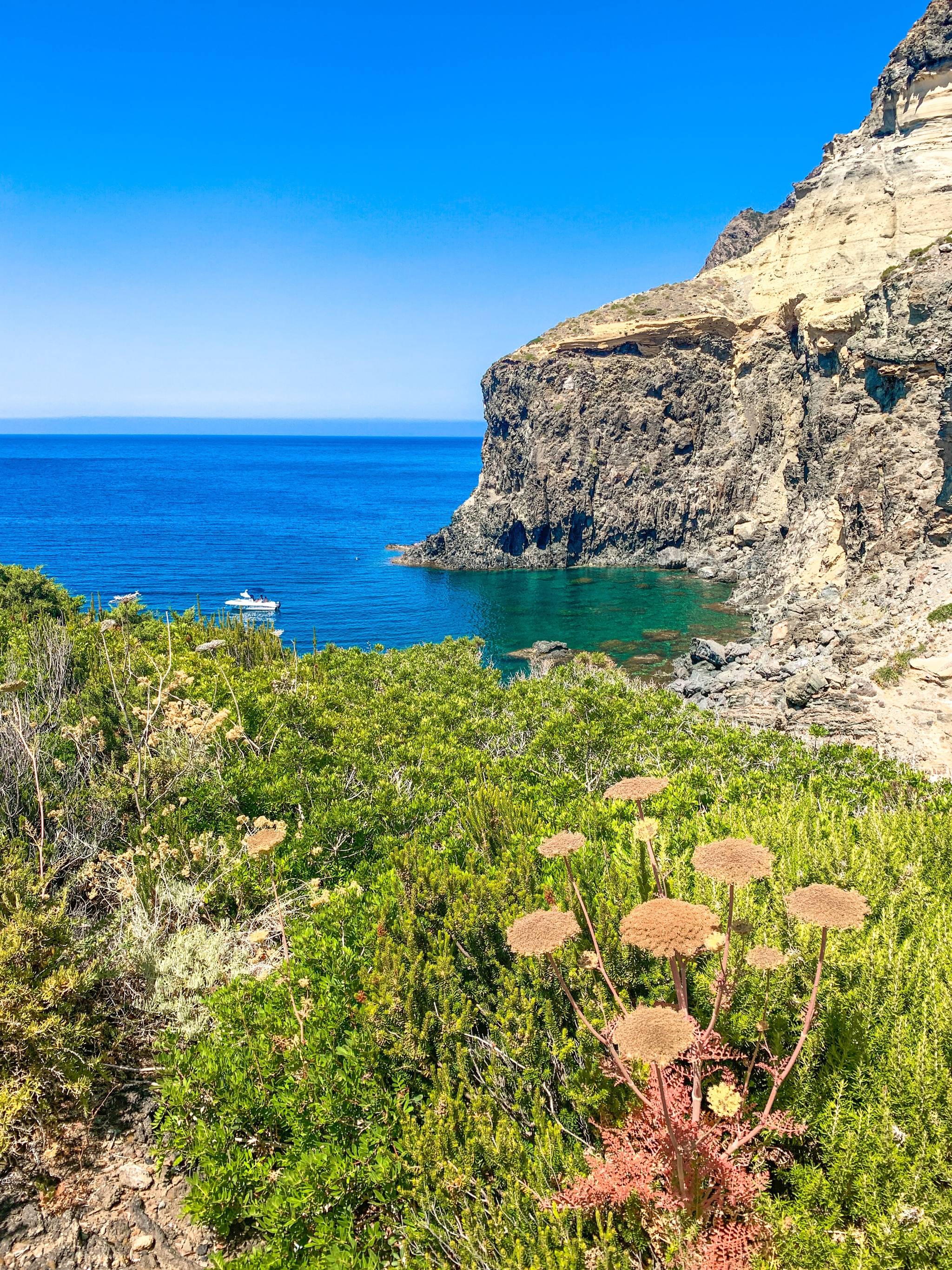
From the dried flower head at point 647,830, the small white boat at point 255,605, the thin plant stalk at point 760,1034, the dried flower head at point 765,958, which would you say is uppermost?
the dried flower head at point 647,830

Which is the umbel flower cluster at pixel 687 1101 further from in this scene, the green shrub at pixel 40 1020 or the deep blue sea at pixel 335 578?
the deep blue sea at pixel 335 578

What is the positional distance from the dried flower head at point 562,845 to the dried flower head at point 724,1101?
1.31 meters

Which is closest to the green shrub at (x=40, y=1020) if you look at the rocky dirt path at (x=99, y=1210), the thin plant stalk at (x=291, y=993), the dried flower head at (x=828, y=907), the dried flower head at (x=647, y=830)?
the rocky dirt path at (x=99, y=1210)

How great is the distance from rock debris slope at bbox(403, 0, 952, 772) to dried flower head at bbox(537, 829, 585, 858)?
10.2 meters

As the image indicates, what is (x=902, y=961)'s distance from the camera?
4609mm

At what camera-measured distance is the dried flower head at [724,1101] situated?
3.09 metres

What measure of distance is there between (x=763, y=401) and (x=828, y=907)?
2821 inches

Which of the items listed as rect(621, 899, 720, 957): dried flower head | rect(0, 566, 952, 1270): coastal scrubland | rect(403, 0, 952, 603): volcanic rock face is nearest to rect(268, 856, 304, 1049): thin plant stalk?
rect(0, 566, 952, 1270): coastal scrubland

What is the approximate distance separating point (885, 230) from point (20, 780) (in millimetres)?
64717

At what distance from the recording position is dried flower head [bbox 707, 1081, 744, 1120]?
3.09m

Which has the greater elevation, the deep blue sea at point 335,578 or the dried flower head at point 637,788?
the dried flower head at point 637,788

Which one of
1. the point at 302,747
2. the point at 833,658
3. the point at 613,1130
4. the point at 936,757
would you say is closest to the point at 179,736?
the point at 302,747

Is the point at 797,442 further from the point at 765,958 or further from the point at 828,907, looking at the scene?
the point at 828,907

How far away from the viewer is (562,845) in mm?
4148
